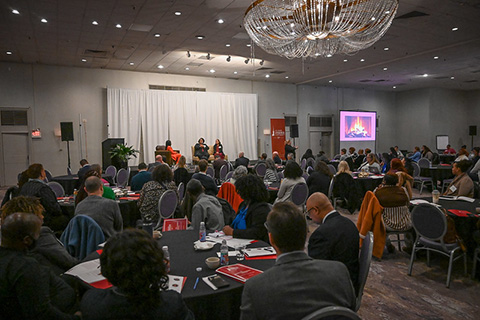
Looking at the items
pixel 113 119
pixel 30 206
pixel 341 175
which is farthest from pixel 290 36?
pixel 113 119

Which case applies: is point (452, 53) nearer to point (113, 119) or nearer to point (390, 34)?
point (390, 34)

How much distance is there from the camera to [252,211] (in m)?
3.31

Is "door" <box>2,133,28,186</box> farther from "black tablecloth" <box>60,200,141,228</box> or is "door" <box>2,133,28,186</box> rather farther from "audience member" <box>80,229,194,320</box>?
"audience member" <box>80,229,194,320</box>

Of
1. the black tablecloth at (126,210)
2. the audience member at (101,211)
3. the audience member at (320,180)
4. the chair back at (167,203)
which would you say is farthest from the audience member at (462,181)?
the black tablecloth at (126,210)

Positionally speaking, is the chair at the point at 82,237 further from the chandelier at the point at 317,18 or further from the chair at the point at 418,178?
the chair at the point at 418,178

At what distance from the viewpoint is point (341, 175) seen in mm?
7051

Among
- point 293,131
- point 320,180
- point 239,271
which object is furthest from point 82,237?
point 293,131

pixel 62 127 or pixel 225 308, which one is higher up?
pixel 62 127

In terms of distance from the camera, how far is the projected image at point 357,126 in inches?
762

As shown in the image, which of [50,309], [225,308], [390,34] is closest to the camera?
[50,309]

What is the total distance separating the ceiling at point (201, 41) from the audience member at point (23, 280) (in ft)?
20.5

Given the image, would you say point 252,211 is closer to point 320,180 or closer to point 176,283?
point 176,283

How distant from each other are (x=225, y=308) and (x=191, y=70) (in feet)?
43.7

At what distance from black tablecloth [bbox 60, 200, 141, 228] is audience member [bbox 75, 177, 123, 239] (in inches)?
71.9
